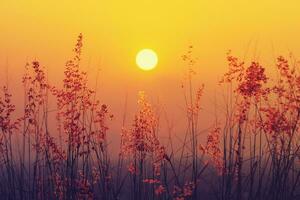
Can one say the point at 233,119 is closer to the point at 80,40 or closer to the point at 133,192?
the point at 133,192

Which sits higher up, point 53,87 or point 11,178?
point 53,87

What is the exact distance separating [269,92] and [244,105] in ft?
0.84

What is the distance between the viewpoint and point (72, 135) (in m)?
5.62

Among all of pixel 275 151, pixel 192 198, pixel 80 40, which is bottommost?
pixel 192 198

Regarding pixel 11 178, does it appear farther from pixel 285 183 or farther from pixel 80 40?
pixel 285 183

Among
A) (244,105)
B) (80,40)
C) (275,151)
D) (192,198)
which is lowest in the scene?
(192,198)

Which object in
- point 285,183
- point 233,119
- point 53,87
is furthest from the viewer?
point 53,87

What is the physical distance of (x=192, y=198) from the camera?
17.6ft

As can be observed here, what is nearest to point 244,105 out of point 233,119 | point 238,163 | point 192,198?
point 233,119

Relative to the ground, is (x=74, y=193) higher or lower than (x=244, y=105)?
lower

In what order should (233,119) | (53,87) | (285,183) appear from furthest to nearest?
1. (53,87)
2. (233,119)
3. (285,183)

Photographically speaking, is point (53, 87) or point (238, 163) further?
point (53, 87)

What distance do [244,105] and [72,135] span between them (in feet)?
5.39

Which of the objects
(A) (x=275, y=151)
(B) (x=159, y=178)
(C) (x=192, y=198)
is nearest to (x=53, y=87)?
(B) (x=159, y=178)
